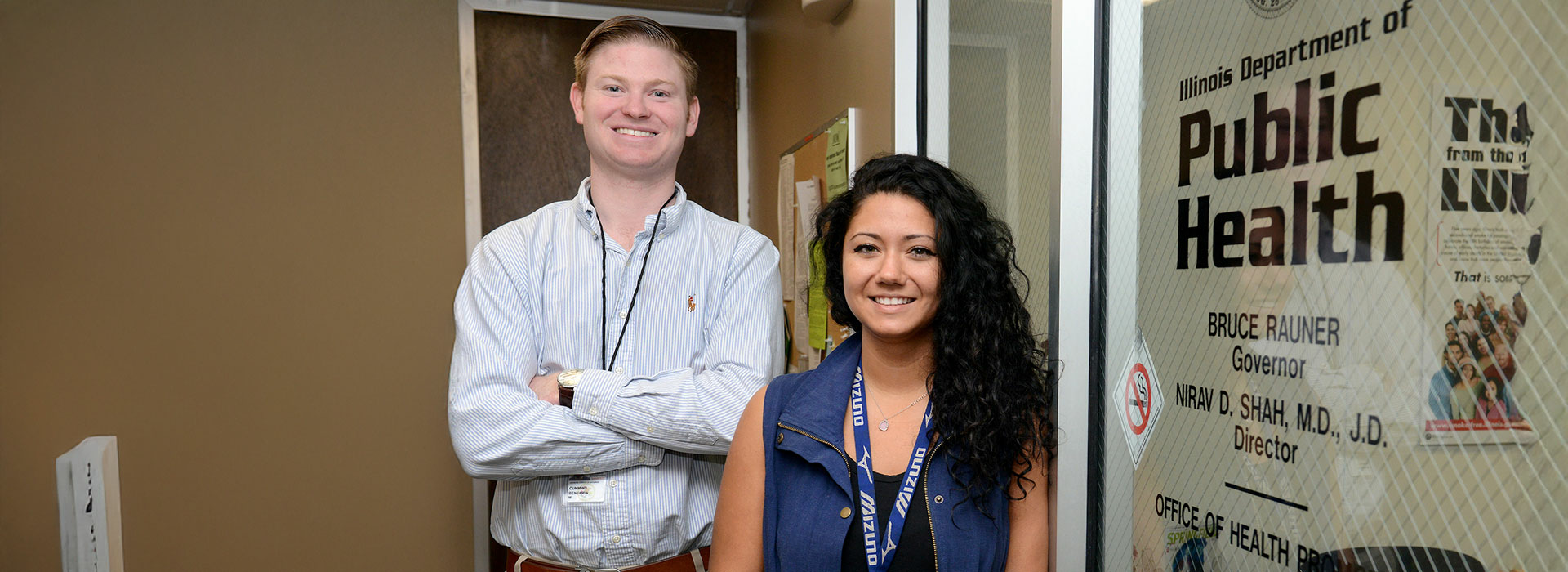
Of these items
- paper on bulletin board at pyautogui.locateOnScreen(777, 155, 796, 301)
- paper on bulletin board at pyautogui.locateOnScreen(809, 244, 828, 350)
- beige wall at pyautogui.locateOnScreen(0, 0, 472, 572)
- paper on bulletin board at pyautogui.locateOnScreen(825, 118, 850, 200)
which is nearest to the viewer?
paper on bulletin board at pyautogui.locateOnScreen(825, 118, 850, 200)

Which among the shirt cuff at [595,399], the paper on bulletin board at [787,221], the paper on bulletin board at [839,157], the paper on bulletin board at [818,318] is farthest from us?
the paper on bulletin board at [787,221]

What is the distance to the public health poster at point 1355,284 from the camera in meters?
0.71

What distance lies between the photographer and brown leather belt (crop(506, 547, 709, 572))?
1.50 m

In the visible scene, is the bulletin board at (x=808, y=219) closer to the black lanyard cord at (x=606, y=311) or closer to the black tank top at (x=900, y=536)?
the black lanyard cord at (x=606, y=311)

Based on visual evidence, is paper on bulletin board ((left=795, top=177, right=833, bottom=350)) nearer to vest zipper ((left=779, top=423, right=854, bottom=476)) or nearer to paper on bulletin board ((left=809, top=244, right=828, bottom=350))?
paper on bulletin board ((left=809, top=244, right=828, bottom=350))

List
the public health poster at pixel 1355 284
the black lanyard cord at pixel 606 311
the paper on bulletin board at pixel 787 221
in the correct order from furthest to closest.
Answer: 1. the paper on bulletin board at pixel 787 221
2. the black lanyard cord at pixel 606 311
3. the public health poster at pixel 1355 284

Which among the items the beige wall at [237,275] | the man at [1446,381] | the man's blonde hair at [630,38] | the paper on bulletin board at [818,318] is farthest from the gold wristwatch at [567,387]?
the beige wall at [237,275]

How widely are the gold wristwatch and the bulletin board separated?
1.89ft

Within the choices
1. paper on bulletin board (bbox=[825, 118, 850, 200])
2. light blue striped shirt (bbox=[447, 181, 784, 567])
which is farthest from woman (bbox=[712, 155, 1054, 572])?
paper on bulletin board (bbox=[825, 118, 850, 200])

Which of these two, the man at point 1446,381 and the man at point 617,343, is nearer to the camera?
the man at point 1446,381

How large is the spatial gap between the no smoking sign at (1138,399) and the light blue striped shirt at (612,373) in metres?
0.60

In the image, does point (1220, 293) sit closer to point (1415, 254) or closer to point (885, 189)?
point (1415, 254)

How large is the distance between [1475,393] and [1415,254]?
13 cm

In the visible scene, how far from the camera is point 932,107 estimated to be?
190 centimetres
